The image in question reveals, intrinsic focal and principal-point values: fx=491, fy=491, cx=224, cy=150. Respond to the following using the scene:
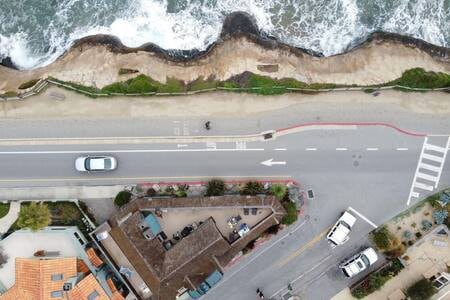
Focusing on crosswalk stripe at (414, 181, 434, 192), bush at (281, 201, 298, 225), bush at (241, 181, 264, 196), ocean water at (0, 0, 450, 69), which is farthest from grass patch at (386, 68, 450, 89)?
bush at (241, 181, 264, 196)

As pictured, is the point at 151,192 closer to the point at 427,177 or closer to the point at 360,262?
the point at 360,262

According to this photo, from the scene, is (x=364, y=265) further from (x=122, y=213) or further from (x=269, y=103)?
(x=122, y=213)

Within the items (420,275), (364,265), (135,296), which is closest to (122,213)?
(135,296)

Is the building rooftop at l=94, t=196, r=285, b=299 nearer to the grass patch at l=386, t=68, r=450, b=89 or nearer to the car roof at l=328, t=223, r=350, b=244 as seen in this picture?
the car roof at l=328, t=223, r=350, b=244

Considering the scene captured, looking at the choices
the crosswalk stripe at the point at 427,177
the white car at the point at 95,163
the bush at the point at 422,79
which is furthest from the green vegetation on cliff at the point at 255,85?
the crosswalk stripe at the point at 427,177

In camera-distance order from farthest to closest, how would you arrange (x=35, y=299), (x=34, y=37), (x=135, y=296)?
(x=34, y=37) → (x=135, y=296) → (x=35, y=299)
